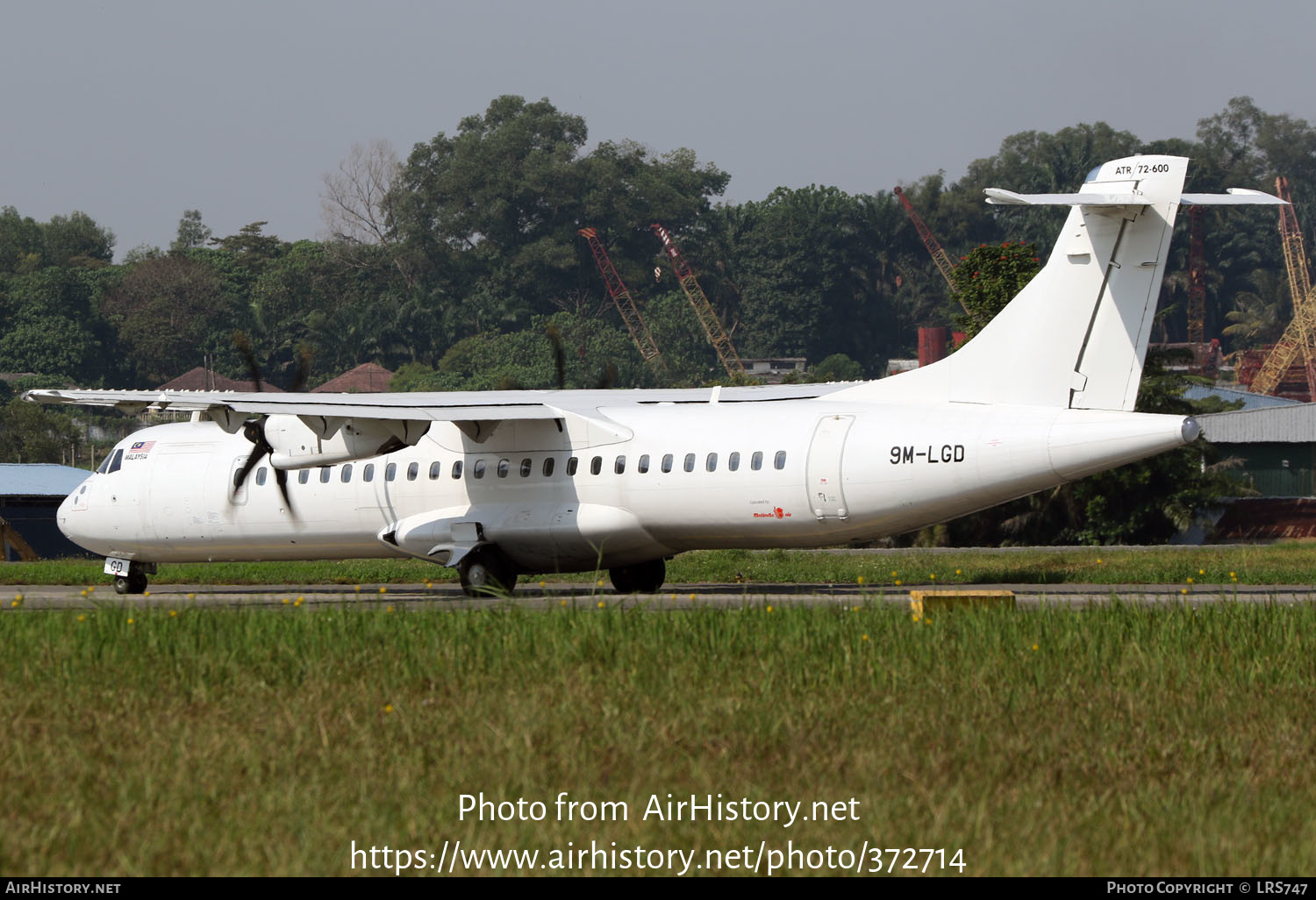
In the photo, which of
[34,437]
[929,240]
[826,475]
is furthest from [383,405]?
[929,240]

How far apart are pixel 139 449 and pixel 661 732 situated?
19.6 meters

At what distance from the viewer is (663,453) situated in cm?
2308

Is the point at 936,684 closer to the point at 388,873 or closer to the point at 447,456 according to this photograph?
the point at 388,873

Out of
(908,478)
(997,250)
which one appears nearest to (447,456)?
(908,478)

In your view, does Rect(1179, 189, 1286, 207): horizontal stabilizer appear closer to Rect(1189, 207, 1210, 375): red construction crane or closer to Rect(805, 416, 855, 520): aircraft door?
Rect(805, 416, 855, 520): aircraft door

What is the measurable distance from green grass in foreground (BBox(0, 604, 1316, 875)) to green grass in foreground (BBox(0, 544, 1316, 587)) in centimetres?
1219

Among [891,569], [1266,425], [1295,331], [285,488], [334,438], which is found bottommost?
[891,569]

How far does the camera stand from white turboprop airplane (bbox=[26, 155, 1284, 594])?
20750 mm

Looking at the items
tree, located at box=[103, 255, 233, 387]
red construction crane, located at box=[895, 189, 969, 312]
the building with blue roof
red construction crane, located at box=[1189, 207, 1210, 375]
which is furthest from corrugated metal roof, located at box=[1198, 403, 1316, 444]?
tree, located at box=[103, 255, 233, 387]

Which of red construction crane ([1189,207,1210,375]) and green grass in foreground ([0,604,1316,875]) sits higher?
red construction crane ([1189,207,1210,375])

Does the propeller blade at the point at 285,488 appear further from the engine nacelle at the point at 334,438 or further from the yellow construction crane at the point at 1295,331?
the yellow construction crane at the point at 1295,331

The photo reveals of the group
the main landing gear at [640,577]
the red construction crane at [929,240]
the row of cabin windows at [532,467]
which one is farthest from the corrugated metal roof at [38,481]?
the red construction crane at [929,240]

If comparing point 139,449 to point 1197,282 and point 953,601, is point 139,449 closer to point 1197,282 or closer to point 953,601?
point 953,601

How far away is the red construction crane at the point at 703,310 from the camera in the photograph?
458 ft
